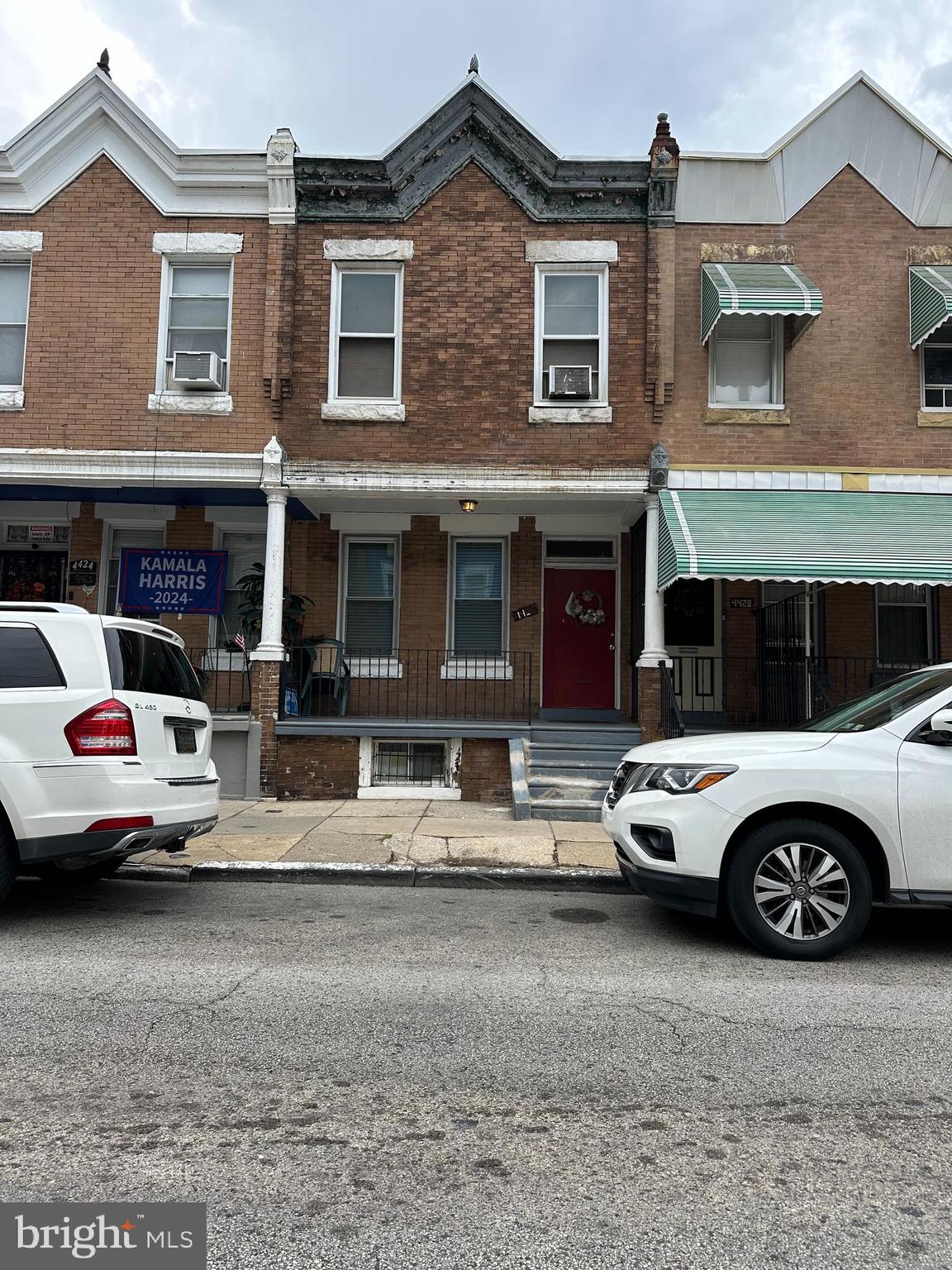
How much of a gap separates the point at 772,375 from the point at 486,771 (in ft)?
21.8

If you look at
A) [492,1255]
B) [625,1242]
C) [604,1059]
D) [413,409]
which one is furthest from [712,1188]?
[413,409]

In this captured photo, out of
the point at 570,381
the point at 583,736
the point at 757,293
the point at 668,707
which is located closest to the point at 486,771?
the point at 583,736

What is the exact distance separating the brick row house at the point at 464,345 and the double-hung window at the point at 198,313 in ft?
0.13

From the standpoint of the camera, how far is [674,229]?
41.4ft

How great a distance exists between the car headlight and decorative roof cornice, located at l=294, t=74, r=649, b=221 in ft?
30.8

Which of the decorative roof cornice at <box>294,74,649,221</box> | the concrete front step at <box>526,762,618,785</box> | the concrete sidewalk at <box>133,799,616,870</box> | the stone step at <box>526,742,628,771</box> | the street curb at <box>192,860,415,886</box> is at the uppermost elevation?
the decorative roof cornice at <box>294,74,649,221</box>

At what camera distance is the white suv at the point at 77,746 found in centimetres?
571

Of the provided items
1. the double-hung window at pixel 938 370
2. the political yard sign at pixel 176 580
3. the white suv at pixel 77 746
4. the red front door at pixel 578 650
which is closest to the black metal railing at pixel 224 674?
the political yard sign at pixel 176 580

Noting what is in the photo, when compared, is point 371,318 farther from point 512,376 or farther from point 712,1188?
point 712,1188

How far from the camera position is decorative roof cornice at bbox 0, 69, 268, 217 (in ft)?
41.1

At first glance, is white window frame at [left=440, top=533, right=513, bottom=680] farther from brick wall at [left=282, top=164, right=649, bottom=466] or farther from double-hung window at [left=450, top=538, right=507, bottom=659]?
brick wall at [left=282, top=164, right=649, bottom=466]

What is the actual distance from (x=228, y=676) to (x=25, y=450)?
4031 millimetres

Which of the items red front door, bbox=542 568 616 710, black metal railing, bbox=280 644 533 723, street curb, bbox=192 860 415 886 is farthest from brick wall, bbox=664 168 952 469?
street curb, bbox=192 860 415 886

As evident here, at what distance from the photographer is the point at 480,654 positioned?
44.3ft
